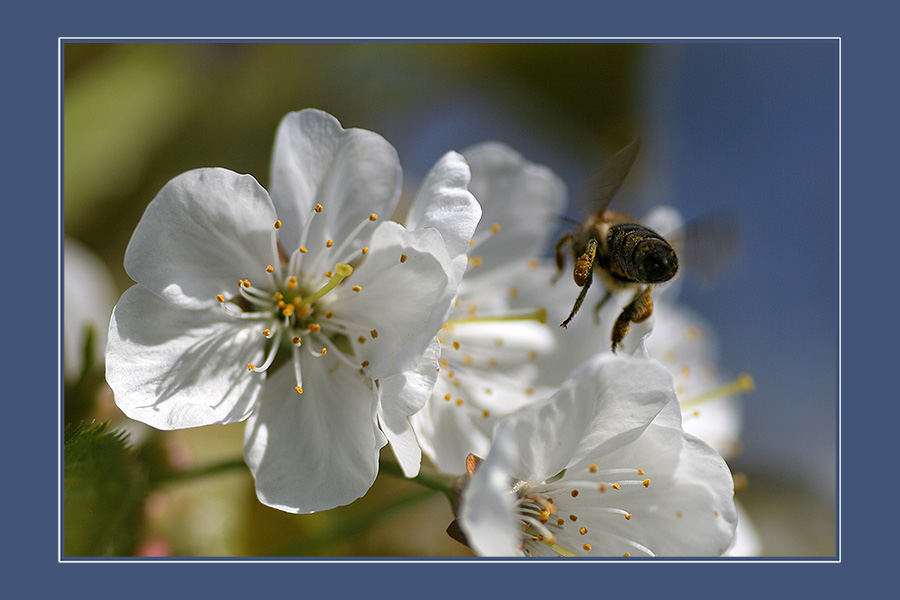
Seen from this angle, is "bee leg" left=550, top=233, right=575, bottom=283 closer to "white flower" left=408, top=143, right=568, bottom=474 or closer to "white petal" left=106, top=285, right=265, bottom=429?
"white flower" left=408, top=143, right=568, bottom=474

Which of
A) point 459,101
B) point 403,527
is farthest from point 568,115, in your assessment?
point 403,527

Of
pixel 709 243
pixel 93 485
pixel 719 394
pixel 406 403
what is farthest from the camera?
pixel 719 394

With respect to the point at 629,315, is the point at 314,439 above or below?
below

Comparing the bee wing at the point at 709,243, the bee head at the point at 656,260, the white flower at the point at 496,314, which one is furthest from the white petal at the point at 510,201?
the bee head at the point at 656,260

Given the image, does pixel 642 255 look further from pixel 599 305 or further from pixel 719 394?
pixel 719 394

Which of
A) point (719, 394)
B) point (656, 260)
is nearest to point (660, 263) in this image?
point (656, 260)

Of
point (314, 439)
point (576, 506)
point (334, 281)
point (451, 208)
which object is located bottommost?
point (576, 506)
